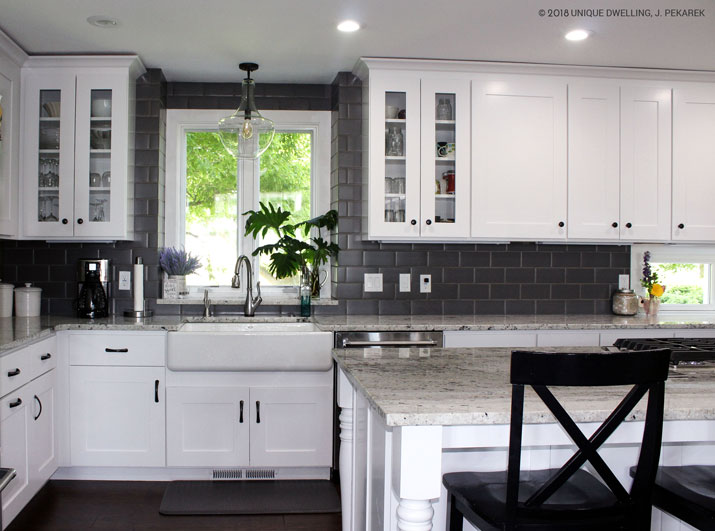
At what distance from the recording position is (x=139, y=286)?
3693 millimetres

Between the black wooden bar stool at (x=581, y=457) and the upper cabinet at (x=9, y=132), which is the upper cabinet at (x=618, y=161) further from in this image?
the upper cabinet at (x=9, y=132)

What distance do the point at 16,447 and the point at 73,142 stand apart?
173 cm

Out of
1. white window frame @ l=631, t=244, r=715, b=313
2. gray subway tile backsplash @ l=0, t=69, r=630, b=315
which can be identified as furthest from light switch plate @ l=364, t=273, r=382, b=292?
white window frame @ l=631, t=244, r=715, b=313

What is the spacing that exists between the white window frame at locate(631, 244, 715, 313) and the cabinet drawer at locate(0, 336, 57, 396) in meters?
3.50

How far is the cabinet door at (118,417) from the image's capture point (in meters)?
3.36

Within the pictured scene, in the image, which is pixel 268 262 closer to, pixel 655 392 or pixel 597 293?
pixel 597 293

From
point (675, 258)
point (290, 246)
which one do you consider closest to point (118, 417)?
point (290, 246)

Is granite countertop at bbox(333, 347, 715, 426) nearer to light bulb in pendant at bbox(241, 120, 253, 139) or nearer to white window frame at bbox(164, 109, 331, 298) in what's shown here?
light bulb in pendant at bbox(241, 120, 253, 139)

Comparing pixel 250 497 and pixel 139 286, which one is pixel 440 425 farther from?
pixel 139 286

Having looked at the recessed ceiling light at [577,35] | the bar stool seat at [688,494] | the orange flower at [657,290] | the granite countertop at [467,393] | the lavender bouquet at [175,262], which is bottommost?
the bar stool seat at [688,494]

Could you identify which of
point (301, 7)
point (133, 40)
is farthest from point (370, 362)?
point (133, 40)

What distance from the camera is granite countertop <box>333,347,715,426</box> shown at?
1465 millimetres

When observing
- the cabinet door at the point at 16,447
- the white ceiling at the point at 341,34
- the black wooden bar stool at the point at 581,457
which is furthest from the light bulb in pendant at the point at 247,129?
the black wooden bar stool at the point at 581,457

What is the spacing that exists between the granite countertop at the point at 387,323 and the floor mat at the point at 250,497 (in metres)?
0.83
